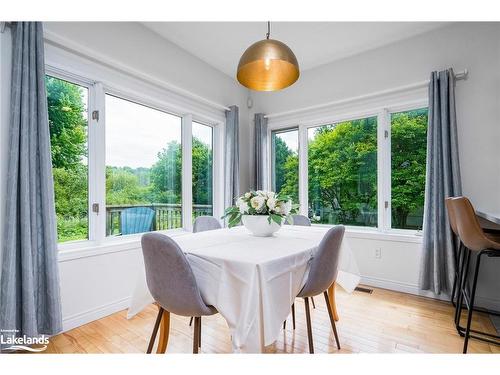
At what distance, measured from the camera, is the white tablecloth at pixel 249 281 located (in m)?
1.27

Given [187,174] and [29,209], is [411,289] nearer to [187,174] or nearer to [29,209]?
[187,174]

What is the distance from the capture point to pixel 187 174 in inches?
132

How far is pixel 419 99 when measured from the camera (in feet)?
9.53

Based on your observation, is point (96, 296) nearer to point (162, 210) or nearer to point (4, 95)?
point (162, 210)

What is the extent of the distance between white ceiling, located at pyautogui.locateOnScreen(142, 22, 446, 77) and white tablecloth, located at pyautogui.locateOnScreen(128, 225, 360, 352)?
2235 millimetres

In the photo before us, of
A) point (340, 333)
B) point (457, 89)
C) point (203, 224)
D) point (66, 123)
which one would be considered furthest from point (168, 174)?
point (457, 89)

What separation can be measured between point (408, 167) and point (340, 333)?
76.9 inches

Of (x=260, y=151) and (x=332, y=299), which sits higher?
(x=260, y=151)

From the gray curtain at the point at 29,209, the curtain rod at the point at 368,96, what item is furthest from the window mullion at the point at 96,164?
the curtain rod at the point at 368,96

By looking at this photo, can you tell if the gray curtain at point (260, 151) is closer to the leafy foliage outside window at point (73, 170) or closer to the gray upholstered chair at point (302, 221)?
the gray upholstered chair at point (302, 221)

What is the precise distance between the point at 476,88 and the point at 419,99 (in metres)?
0.47

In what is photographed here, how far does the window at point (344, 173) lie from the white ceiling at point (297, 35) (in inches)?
33.7

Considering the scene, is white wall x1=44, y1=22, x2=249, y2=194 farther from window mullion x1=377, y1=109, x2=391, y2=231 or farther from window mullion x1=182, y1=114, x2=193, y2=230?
window mullion x1=377, y1=109, x2=391, y2=231
